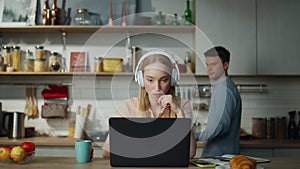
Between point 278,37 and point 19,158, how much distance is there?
2.73 metres

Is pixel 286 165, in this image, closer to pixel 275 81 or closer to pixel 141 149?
pixel 141 149

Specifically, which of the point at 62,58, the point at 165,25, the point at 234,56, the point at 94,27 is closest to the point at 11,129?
the point at 62,58

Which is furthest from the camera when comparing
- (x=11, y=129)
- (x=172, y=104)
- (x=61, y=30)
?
(x=61, y=30)

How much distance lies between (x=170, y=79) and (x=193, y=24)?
227 cm

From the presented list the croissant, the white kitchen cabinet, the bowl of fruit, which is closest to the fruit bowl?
the bowl of fruit

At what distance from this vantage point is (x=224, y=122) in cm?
302

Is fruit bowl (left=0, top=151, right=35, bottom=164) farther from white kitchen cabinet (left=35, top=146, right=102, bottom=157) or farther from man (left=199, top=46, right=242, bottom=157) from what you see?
white kitchen cabinet (left=35, top=146, right=102, bottom=157)

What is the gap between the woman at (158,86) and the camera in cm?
199

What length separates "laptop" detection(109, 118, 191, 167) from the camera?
189cm

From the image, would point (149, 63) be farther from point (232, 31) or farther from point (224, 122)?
point (232, 31)

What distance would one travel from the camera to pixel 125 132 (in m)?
1.90

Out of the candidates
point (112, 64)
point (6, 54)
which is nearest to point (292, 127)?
point (112, 64)

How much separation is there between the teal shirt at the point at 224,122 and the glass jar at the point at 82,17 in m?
1.57

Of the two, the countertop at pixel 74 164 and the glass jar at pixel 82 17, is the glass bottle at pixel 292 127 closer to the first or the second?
the countertop at pixel 74 164
